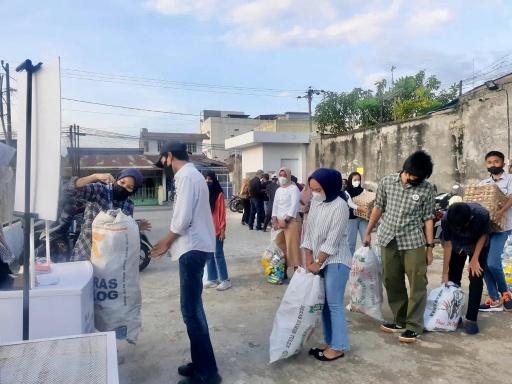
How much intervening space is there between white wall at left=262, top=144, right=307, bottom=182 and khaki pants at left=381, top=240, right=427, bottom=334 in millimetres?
14160

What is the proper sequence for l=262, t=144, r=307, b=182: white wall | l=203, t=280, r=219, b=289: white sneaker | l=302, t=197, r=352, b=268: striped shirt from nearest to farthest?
l=302, t=197, r=352, b=268: striped shirt < l=203, t=280, r=219, b=289: white sneaker < l=262, t=144, r=307, b=182: white wall

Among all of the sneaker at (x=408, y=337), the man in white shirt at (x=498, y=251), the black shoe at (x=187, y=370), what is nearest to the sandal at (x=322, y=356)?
the sneaker at (x=408, y=337)

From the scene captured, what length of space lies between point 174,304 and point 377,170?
10.3 metres

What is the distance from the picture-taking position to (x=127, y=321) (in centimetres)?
304

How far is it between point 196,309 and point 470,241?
2558 mm

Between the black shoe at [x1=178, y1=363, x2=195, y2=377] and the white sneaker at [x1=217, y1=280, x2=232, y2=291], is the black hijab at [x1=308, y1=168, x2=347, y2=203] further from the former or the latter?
the white sneaker at [x1=217, y1=280, x2=232, y2=291]

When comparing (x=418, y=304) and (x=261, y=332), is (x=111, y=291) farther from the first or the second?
(x=418, y=304)

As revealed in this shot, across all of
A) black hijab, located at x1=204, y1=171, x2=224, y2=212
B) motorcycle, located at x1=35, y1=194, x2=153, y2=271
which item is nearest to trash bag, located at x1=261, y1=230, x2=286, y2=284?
black hijab, located at x1=204, y1=171, x2=224, y2=212

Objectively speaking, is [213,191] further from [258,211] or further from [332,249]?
[258,211]

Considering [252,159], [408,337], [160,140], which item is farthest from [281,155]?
[160,140]

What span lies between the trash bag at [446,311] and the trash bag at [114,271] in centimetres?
273

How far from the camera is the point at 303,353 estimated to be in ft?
11.8

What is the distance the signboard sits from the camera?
7.50ft

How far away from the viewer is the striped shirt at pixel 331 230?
10.9 feet
